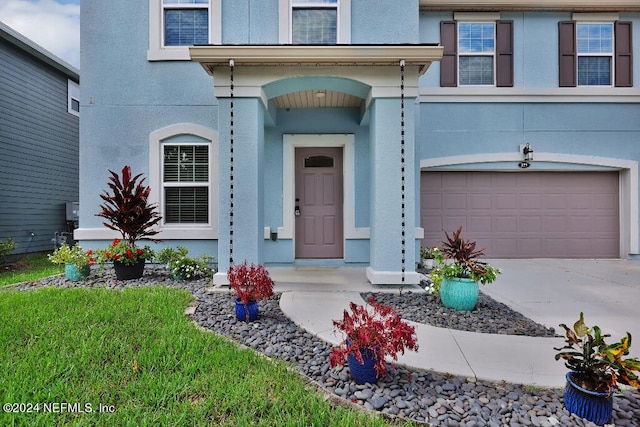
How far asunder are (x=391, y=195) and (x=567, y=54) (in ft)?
19.3

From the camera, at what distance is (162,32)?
6.36 m

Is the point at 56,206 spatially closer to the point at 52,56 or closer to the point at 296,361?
the point at 52,56

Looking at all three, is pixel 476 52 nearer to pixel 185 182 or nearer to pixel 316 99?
pixel 316 99

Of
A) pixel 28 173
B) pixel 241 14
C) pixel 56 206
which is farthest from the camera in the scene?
pixel 56 206

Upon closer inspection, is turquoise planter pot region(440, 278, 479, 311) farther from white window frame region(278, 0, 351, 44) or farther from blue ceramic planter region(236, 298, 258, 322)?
white window frame region(278, 0, 351, 44)

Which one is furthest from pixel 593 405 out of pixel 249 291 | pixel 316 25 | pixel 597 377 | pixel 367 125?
pixel 316 25

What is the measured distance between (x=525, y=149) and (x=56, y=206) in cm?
1254

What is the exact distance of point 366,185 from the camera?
260 inches

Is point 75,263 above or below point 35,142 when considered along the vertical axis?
below

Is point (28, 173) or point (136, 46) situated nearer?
point (136, 46)

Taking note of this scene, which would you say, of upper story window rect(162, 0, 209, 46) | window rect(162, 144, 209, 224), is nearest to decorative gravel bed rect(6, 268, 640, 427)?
window rect(162, 144, 209, 224)

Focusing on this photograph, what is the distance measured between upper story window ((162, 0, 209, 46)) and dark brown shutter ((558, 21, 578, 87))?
740cm

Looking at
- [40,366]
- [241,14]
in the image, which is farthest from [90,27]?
[40,366]

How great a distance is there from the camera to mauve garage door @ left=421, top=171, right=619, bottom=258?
25.0 ft
